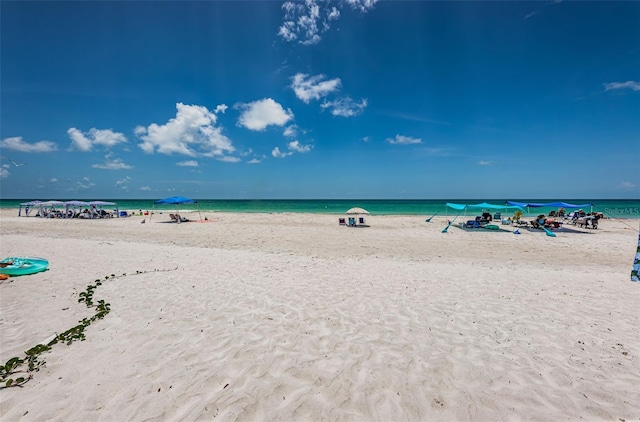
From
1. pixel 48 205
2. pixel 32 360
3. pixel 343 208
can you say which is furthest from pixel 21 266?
pixel 343 208

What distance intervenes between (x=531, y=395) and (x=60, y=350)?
19.0ft

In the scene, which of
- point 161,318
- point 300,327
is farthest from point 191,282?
point 300,327

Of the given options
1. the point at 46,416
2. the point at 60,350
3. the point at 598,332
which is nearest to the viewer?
the point at 46,416

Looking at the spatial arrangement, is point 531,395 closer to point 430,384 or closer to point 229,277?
point 430,384

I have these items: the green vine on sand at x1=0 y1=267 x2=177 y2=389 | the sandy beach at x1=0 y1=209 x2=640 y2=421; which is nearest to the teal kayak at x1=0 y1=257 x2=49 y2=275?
the sandy beach at x1=0 y1=209 x2=640 y2=421

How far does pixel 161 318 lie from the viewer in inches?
187

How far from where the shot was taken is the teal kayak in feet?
23.2

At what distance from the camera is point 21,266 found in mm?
7238

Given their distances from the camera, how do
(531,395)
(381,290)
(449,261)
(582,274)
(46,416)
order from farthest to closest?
(449,261) < (582,274) < (381,290) < (531,395) < (46,416)

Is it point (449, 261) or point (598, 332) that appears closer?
point (598, 332)

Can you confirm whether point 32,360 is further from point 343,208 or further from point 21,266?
point 343,208

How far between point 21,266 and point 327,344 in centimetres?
854

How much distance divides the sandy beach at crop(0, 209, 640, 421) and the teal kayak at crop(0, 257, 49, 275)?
0.43 meters

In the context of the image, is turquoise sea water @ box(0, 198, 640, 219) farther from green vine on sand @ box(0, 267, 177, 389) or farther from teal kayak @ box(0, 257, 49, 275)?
teal kayak @ box(0, 257, 49, 275)
